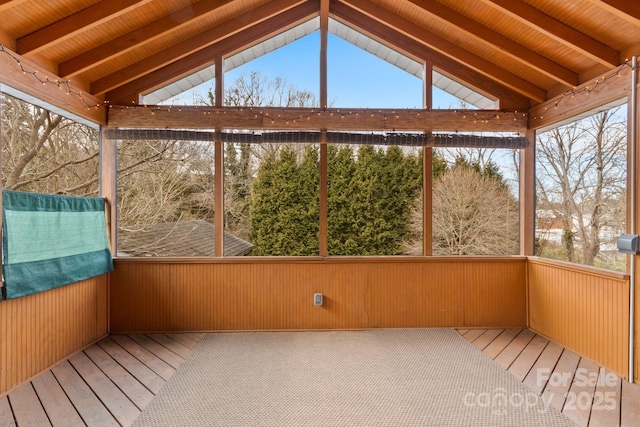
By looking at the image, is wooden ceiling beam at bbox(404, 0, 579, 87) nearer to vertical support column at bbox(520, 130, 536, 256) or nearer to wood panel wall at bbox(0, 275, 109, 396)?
vertical support column at bbox(520, 130, 536, 256)

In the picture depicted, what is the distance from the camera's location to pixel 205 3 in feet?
9.88

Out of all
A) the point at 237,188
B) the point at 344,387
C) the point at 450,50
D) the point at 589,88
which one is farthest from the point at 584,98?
the point at 237,188

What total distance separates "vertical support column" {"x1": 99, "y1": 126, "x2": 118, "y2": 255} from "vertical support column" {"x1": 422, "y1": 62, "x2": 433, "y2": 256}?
12.6ft

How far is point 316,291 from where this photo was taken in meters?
3.65

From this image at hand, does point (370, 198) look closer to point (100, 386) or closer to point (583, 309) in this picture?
point (583, 309)

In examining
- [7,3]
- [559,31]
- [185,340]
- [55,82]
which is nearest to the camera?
[7,3]

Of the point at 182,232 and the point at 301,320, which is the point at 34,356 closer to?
the point at 182,232

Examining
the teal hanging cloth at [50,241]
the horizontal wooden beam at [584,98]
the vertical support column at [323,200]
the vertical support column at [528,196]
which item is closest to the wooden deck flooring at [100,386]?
the teal hanging cloth at [50,241]

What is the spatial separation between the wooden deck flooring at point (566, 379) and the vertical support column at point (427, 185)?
3.82 ft

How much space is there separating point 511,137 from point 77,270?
5.13 meters

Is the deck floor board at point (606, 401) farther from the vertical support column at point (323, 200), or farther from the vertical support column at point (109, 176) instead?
the vertical support column at point (109, 176)

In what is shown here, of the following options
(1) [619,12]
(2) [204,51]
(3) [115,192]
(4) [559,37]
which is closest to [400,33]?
(4) [559,37]

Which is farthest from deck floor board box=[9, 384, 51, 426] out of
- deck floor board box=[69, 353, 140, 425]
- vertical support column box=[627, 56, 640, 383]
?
vertical support column box=[627, 56, 640, 383]

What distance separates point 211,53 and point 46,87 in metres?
1.73
